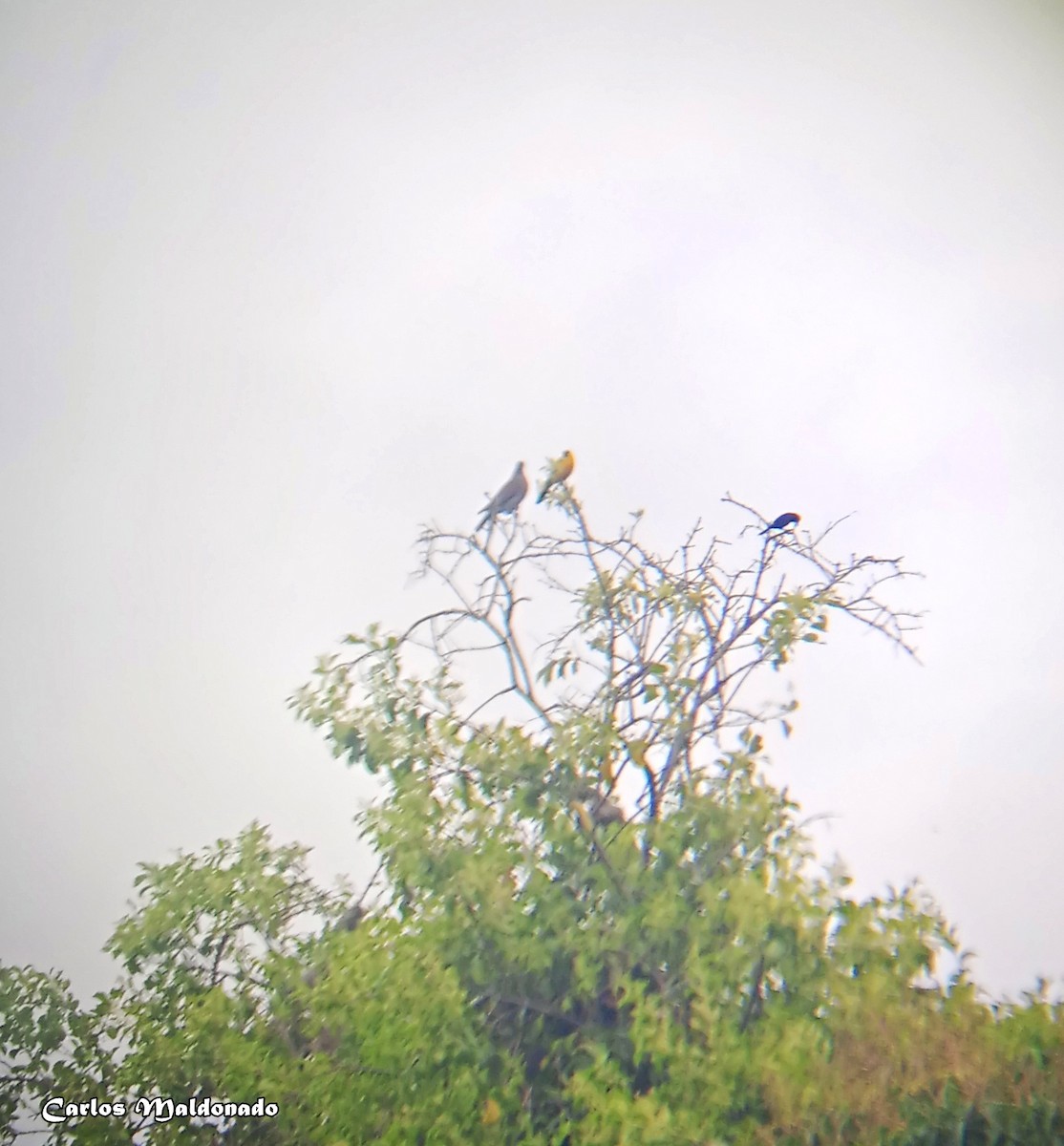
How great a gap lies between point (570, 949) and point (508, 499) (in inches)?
66.6

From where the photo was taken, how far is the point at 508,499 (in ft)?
13.0

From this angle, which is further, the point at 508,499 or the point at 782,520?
the point at 508,499

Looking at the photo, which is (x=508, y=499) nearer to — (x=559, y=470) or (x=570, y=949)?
(x=559, y=470)

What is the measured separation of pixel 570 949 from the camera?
298 centimetres

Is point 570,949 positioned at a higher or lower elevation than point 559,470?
lower

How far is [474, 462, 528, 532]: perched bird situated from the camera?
3.90m

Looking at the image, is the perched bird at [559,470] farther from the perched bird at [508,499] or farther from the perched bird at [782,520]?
the perched bird at [782,520]

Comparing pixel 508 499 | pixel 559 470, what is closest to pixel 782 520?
pixel 559 470

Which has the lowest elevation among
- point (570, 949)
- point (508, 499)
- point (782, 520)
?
point (570, 949)

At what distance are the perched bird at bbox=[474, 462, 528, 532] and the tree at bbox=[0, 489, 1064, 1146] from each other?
3.2 inches

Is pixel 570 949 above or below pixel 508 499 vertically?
below

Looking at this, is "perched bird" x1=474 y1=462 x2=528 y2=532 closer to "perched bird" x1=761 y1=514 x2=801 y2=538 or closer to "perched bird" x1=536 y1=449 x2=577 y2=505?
"perched bird" x1=536 y1=449 x2=577 y2=505

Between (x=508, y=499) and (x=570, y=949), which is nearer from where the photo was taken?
(x=570, y=949)

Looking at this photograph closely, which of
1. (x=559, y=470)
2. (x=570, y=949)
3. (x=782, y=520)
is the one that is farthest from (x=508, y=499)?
(x=570, y=949)
